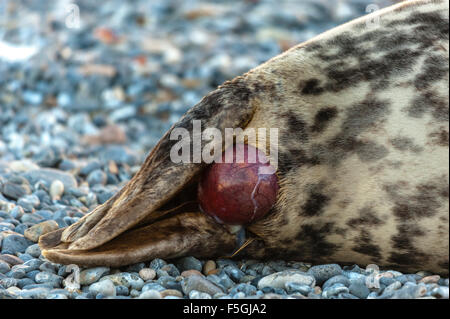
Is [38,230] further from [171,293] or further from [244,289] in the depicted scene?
[244,289]

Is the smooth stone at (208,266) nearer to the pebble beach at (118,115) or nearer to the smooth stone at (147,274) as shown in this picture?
the pebble beach at (118,115)

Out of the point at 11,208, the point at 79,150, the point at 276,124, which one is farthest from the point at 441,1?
the point at 79,150

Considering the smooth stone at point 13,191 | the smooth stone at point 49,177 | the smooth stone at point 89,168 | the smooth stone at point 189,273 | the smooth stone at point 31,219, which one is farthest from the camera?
the smooth stone at point 89,168

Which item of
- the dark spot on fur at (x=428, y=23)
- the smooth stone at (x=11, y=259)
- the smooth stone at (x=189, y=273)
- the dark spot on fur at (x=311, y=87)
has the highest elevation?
the dark spot on fur at (x=428, y=23)

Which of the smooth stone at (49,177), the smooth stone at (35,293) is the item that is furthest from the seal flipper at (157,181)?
the smooth stone at (49,177)

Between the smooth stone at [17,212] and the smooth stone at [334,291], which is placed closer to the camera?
the smooth stone at [334,291]

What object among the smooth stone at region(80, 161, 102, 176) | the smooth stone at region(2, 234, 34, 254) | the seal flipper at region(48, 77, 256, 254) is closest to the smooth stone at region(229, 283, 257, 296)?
the seal flipper at region(48, 77, 256, 254)

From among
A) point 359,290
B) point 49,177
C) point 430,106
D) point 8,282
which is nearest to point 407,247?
point 359,290
